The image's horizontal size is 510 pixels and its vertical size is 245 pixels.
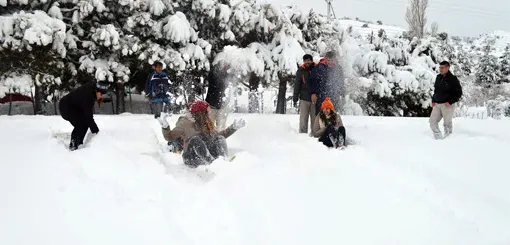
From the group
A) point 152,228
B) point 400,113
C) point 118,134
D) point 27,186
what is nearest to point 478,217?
point 152,228

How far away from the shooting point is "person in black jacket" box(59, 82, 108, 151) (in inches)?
307

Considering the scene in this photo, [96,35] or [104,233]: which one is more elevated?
[96,35]

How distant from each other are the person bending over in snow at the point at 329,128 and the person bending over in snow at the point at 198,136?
189 cm

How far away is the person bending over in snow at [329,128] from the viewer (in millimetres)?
8281

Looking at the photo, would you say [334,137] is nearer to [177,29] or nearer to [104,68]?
[177,29]

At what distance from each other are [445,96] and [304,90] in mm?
2653

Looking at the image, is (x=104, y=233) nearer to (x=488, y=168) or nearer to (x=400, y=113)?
(x=488, y=168)

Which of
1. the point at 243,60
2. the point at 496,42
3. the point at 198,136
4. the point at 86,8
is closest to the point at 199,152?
the point at 198,136

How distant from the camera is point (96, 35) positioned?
50.4 ft

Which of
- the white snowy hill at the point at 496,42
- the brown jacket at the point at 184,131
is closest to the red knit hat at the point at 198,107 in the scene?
the brown jacket at the point at 184,131

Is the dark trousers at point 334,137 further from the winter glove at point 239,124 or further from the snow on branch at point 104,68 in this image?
the snow on branch at point 104,68

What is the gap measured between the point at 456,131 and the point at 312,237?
263 inches

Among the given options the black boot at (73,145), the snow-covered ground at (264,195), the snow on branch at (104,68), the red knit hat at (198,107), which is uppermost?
the snow on branch at (104,68)

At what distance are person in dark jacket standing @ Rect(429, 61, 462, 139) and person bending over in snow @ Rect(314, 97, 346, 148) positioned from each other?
72.8 inches
